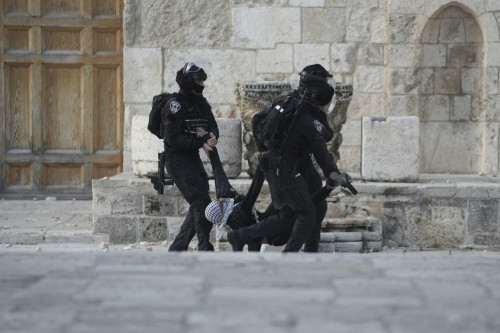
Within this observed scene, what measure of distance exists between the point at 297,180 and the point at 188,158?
965mm

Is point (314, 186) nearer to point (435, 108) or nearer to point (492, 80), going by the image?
point (435, 108)

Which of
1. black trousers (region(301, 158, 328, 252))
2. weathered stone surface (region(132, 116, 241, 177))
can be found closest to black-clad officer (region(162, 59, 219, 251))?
black trousers (region(301, 158, 328, 252))

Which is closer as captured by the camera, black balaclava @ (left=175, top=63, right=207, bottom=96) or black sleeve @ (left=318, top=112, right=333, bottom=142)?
black sleeve @ (left=318, top=112, right=333, bottom=142)

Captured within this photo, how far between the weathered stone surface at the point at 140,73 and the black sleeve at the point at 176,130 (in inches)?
133

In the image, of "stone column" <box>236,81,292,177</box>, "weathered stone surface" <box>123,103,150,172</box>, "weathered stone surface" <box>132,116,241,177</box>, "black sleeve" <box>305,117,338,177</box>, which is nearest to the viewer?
"black sleeve" <box>305,117,338,177</box>

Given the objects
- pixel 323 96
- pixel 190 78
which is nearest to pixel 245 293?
pixel 323 96

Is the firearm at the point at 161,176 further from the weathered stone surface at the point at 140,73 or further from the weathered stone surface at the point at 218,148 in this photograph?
the weathered stone surface at the point at 140,73

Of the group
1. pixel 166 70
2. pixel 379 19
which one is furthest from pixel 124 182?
pixel 379 19

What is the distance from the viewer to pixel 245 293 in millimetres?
4125

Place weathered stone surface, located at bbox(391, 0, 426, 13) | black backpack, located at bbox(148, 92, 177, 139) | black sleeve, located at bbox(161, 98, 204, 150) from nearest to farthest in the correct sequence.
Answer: black sleeve, located at bbox(161, 98, 204, 150) → black backpack, located at bbox(148, 92, 177, 139) → weathered stone surface, located at bbox(391, 0, 426, 13)

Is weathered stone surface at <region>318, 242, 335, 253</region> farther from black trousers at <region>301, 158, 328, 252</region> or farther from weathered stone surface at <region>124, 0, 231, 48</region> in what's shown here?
weathered stone surface at <region>124, 0, 231, 48</region>

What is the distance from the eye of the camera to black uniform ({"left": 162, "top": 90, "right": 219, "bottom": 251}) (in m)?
7.74

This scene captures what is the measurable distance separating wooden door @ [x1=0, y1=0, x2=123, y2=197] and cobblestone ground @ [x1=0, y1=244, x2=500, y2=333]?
6.39 m

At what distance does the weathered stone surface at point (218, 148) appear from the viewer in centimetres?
966
